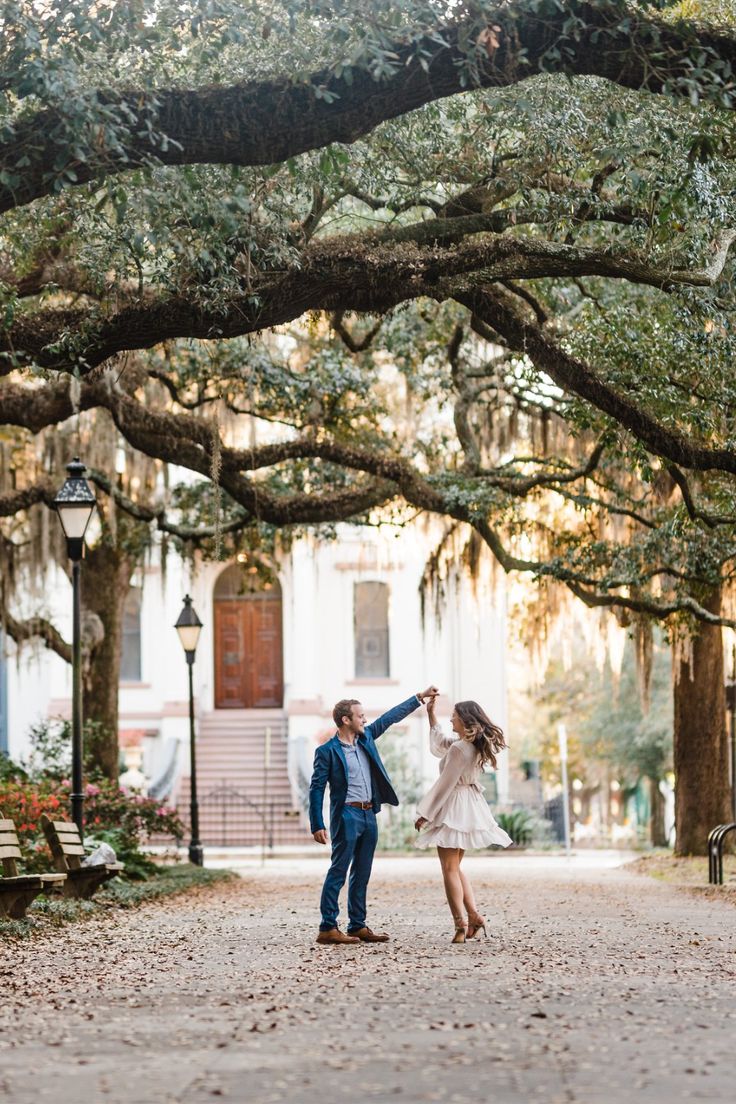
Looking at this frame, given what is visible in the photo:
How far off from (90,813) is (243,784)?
14.3 metres

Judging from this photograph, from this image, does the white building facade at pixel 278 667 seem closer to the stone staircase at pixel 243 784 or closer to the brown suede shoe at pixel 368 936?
the stone staircase at pixel 243 784

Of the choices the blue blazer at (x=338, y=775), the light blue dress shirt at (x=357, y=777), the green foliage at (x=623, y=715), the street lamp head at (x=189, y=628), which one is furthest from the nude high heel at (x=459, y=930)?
the green foliage at (x=623, y=715)

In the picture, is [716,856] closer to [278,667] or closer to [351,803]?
[351,803]

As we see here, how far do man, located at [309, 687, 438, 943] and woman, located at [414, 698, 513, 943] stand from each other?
28 cm

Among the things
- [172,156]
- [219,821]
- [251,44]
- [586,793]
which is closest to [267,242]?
[251,44]

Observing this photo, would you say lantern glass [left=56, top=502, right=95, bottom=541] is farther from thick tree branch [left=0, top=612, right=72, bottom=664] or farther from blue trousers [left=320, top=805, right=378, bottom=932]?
thick tree branch [left=0, top=612, right=72, bottom=664]

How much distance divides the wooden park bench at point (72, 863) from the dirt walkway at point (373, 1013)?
3.61ft

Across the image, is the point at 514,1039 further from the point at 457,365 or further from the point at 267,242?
the point at 457,365

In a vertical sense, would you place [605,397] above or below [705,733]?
above

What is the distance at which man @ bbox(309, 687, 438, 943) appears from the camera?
1016 cm

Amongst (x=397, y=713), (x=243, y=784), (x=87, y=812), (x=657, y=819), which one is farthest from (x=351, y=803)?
(x=657, y=819)

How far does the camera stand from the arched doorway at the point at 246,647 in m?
36.2

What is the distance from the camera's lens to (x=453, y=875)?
10.1m

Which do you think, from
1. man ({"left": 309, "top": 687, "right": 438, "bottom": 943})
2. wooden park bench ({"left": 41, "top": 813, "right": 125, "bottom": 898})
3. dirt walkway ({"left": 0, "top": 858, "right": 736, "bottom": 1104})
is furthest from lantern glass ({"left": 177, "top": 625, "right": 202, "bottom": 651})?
man ({"left": 309, "top": 687, "right": 438, "bottom": 943})
